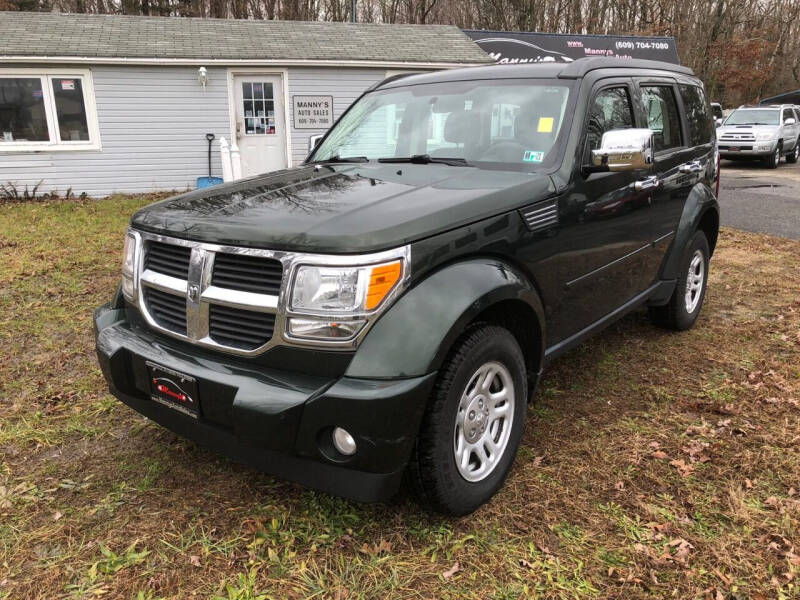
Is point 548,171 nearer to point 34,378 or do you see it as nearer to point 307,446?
point 307,446

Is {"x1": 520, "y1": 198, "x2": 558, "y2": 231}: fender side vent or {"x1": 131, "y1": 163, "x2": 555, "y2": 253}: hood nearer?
{"x1": 131, "y1": 163, "x2": 555, "y2": 253}: hood

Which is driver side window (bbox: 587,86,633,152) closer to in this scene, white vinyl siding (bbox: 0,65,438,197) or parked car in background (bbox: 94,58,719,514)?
parked car in background (bbox: 94,58,719,514)

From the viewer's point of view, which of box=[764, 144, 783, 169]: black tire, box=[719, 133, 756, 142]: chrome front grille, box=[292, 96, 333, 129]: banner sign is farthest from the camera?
box=[764, 144, 783, 169]: black tire

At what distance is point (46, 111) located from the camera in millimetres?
11961

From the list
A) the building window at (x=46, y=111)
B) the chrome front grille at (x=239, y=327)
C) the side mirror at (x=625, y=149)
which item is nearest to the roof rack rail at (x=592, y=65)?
the side mirror at (x=625, y=149)

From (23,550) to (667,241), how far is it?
13.4 ft

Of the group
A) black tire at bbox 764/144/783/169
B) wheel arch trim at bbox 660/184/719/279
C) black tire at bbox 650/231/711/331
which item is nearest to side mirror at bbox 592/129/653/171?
wheel arch trim at bbox 660/184/719/279

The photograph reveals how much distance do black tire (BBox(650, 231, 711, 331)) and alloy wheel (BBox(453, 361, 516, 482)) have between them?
2.37 meters

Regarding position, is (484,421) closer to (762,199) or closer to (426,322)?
(426,322)

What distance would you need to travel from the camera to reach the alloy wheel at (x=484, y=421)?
2.53 m

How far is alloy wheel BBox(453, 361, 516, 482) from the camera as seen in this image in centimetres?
253

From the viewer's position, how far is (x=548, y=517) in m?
2.67

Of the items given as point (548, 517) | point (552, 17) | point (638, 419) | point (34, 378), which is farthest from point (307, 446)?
point (552, 17)

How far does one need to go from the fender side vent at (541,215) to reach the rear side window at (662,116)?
149 centimetres
